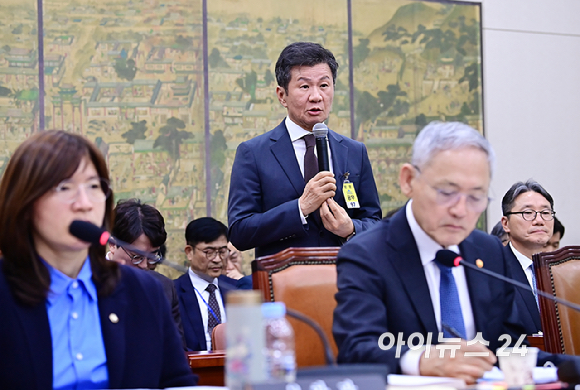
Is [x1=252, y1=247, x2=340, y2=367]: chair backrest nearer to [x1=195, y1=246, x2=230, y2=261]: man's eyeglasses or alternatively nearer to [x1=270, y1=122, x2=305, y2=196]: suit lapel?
[x1=270, y1=122, x2=305, y2=196]: suit lapel

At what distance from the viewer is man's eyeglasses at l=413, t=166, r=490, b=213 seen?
1.81 metres

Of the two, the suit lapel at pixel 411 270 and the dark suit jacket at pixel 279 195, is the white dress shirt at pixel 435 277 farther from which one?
the dark suit jacket at pixel 279 195

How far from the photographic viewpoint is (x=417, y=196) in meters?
1.90

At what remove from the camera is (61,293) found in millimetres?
1676

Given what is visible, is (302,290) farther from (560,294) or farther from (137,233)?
(137,233)

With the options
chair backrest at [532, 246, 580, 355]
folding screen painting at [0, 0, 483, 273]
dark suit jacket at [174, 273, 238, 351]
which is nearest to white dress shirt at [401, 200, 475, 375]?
chair backrest at [532, 246, 580, 355]

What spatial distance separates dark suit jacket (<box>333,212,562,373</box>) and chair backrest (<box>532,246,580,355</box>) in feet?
1.40

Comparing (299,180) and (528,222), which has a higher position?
(299,180)

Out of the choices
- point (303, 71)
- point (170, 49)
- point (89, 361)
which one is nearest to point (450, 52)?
point (170, 49)

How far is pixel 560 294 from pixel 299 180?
105 centimetres

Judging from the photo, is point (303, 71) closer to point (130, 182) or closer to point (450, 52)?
point (130, 182)

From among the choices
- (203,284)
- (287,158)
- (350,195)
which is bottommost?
(203,284)

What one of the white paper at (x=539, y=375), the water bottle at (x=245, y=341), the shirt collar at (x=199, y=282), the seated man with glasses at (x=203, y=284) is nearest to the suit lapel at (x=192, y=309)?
the seated man with glasses at (x=203, y=284)

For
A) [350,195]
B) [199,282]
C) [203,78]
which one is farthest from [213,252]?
[350,195]
